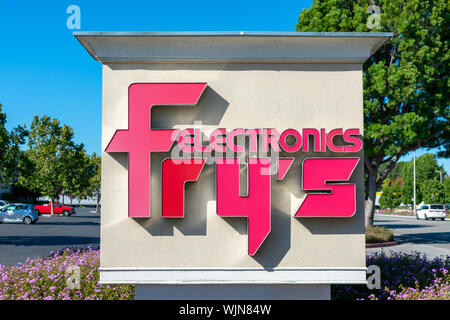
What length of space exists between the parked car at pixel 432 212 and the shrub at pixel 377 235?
2842 cm

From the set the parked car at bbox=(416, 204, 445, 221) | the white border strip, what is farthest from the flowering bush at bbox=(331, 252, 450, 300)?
the parked car at bbox=(416, 204, 445, 221)

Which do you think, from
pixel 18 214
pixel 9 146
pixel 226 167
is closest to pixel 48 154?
pixel 18 214

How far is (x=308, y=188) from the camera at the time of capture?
6.20 metres

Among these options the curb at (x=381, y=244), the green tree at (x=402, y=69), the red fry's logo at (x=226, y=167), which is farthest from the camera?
the curb at (x=381, y=244)

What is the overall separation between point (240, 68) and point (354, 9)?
1404 centimetres

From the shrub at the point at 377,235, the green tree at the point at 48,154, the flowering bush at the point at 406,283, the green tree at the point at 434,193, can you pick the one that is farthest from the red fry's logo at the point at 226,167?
the green tree at the point at 434,193

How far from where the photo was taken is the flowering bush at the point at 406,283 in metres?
7.84

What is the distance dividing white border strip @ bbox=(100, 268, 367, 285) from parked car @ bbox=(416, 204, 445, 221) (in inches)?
1747

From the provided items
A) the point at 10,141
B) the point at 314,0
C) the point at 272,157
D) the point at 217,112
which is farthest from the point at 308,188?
the point at 10,141

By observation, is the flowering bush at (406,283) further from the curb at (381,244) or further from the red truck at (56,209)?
the red truck at (56,209)

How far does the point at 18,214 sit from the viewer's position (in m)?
32.4

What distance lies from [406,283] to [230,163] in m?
5.30

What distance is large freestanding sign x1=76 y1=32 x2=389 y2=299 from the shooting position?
20.3ft
